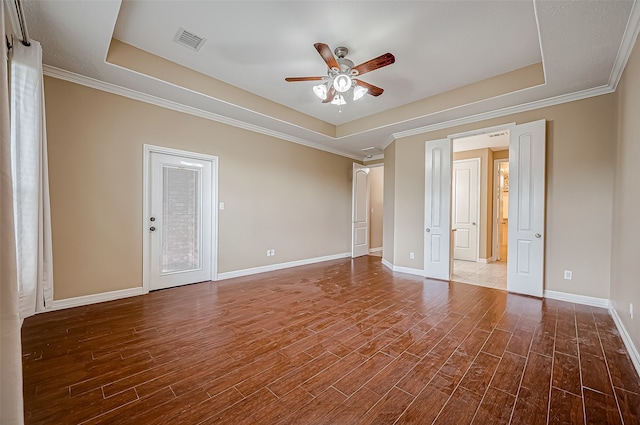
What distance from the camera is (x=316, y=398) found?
5.66 feet

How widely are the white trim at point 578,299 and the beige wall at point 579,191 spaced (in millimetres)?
50

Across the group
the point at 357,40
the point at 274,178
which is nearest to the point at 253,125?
the point at 274,178

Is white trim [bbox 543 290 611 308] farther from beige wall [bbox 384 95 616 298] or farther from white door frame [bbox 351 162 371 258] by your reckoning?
white door frame [bbox 351 162 371 258]

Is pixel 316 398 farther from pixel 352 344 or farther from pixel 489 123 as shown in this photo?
pixel 489 123

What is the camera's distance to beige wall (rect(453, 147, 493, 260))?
21.3 feet

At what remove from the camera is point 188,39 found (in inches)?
114

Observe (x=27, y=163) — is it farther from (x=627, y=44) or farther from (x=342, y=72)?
(x=627, y=44)

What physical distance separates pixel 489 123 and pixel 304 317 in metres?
4.01

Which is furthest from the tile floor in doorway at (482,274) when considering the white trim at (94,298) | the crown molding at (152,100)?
the white trim at (94,298)

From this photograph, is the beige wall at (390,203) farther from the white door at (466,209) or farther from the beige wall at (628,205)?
the beige wall at (628,205)

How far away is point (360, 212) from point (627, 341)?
17.0 feet

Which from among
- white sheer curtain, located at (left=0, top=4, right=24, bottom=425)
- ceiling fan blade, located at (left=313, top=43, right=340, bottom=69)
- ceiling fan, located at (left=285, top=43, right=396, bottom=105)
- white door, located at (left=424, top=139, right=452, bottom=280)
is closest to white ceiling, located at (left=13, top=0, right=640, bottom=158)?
ceiling fan, located at (left=285, top=43, right=396, bottom=105)

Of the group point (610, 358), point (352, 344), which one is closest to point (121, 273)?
point (352, 344)

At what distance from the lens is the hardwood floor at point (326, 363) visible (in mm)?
1611
